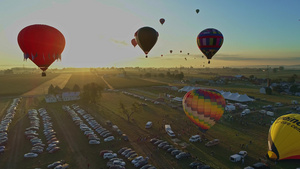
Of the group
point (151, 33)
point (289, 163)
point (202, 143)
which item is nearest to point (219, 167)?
point (202, 143)

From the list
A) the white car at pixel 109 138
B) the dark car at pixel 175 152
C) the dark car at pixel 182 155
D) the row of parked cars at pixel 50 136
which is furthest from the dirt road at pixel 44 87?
the dark car at pixel 182 155

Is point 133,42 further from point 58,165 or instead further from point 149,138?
point 58,165

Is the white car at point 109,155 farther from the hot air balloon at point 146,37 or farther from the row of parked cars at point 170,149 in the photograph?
the hot air balloon at point 146,37

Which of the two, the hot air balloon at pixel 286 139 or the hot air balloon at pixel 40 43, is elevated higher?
the hot air balloon at pixel 40 43

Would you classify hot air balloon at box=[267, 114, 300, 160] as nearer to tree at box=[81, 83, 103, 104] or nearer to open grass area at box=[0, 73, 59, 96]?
tree at box=[81, 83, 103, 104]

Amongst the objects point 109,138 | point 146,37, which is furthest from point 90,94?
point 146,37

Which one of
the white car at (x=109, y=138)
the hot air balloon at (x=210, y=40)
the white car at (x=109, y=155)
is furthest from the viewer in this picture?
the hot air balloon at (x=210, y=40)

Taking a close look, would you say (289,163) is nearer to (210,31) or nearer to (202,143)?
(202,143)

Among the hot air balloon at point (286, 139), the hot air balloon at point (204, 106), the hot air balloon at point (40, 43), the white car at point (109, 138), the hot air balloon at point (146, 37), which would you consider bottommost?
the white car at point (109, 138)
